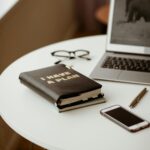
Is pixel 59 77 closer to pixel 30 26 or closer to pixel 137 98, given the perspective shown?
pixel 137 98

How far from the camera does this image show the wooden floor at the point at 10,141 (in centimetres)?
178

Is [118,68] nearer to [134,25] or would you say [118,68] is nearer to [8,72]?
[134,25]

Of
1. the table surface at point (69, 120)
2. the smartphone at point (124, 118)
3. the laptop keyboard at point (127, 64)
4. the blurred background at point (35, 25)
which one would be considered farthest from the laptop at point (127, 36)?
the blurred background at point (35, 25)

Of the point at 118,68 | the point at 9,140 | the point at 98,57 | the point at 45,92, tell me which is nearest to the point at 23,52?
the point at 9,140

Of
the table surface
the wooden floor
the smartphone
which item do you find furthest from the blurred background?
the smartphone

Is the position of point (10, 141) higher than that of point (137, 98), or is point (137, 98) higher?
point (137, 98)

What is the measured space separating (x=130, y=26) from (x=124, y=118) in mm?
494

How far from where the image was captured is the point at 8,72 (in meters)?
1.33

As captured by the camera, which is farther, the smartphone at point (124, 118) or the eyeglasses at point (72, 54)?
the eyeglasses at point (72, 54)

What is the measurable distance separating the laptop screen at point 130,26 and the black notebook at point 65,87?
1.01 feet

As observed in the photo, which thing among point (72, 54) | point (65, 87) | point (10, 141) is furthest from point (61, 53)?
point (10, 141)

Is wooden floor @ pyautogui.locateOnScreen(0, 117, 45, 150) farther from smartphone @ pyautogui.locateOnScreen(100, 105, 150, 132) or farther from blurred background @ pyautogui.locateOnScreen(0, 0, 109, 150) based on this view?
smartphone @ pyautogui.locateOnScreen(100, 105, 150, 132)

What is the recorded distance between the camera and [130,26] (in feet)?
4.61

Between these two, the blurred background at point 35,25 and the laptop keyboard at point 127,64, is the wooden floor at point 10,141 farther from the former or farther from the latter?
the laptop keyboard at point 127,64
